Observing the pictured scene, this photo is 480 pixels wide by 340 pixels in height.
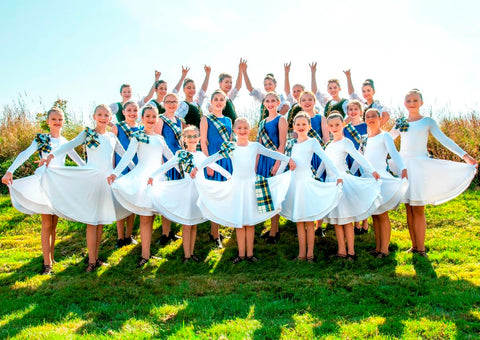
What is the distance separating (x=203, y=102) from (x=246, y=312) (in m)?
4.94

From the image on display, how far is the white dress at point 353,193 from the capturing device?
5582 mm

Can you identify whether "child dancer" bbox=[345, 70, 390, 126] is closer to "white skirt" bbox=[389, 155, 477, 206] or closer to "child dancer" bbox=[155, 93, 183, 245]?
"white skirt" bbox=[389, 155, 477, 206]

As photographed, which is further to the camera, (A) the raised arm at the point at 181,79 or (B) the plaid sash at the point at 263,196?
(A) the raised arm at the point at 181,79

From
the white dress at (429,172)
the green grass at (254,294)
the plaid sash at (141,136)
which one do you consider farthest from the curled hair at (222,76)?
the white dress at (429,172)

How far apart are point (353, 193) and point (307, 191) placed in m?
0.63

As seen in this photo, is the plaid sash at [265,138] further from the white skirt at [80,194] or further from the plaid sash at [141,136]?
the white skirt at [80,194]

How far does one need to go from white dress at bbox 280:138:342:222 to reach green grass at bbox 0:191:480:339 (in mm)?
747

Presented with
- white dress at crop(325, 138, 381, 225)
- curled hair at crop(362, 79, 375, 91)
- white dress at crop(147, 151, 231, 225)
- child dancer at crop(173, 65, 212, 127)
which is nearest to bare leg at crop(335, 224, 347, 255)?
white dress at crop(325, 138, 381, 225)

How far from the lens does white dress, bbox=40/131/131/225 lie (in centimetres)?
567

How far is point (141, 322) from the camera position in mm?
4125

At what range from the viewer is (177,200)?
19.5 ft

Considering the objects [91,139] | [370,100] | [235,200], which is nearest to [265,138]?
[235,200]

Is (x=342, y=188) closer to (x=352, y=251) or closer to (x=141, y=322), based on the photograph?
(x=352, y=251)

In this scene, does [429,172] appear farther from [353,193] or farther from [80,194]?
[80,194]
